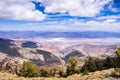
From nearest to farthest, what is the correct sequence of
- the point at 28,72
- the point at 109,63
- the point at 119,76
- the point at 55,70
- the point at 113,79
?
the point at 113,79, the point at 119,76, the point at 28,72, the point at 109,63, the point at 55,70

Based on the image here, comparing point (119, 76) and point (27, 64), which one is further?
point (27, 64)

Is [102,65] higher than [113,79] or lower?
lower

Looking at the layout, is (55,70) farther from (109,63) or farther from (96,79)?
(96,79)

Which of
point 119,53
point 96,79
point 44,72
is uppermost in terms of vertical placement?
point 119,53

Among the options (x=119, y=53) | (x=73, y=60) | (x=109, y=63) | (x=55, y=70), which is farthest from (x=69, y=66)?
(x=119, y=53)

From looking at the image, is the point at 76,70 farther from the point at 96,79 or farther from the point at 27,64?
the point at 96,79

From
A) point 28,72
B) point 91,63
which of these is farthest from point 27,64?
point 91,63

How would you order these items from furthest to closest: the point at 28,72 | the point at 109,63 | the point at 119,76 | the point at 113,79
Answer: the point at 109,63 → the point at 28,72 → the point at 119,76 → the point at 113,79

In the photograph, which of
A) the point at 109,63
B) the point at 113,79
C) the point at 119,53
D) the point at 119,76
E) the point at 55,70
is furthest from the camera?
the point at 55,70

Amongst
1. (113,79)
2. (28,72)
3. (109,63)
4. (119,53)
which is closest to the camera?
(113,79)
